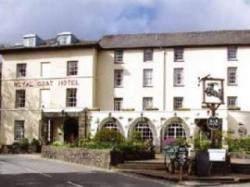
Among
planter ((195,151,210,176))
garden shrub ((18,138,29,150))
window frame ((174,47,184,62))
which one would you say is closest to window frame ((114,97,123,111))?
window frame ((174,47,184,62))

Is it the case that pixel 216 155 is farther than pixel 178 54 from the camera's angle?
No

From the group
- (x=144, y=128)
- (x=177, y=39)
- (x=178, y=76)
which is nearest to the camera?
(x=144, y=128)

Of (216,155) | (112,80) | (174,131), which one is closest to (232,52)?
(174,131)

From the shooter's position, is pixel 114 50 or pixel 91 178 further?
pixel 114 50

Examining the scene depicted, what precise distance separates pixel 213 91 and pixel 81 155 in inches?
383

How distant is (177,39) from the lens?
52062 millimetres

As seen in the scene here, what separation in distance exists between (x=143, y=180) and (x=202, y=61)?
27.6m

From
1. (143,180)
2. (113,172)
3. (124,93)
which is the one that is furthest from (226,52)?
(143,180)

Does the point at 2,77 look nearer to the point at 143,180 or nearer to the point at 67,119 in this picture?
the point at 67,119

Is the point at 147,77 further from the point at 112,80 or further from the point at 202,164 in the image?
the point at 202,164

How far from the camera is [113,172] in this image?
2827cm

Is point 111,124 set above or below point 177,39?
below

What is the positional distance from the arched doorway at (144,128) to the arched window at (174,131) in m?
1.05

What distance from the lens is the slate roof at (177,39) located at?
165 ft
